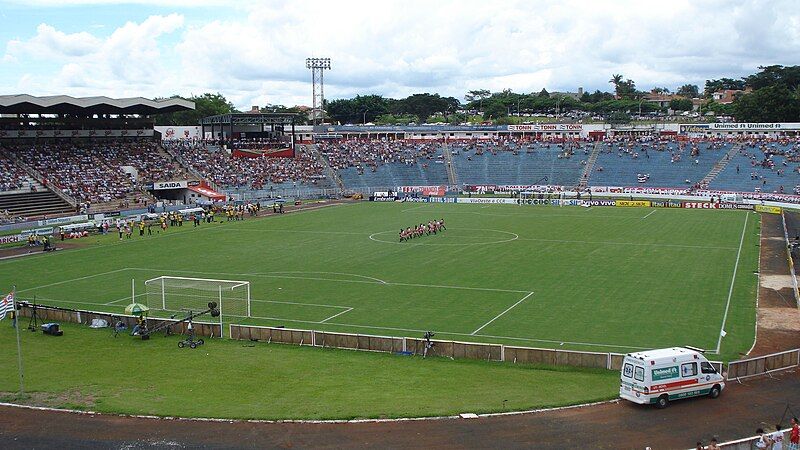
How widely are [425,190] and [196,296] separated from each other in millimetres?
71099

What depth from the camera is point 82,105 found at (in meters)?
84.9

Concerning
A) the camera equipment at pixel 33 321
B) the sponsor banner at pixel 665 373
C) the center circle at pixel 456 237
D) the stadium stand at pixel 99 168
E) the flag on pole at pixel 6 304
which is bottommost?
the camera equipment at pixel 33 321

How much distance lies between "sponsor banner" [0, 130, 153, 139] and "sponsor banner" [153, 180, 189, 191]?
14958 mm

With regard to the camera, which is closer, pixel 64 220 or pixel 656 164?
pixel 64 220

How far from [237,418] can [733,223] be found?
5820cm

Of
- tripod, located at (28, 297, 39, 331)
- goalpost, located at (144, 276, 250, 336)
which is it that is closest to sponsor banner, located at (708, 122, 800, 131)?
goalpost, located at (144, 276, 250, 336)

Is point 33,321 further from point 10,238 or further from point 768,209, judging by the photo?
point 768,209

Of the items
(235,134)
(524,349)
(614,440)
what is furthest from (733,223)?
(235,134)

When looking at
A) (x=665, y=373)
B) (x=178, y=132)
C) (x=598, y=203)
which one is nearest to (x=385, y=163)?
(x=178, y=132)

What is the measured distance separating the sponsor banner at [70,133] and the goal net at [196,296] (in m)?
61.6

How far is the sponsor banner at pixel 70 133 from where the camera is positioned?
87.4m

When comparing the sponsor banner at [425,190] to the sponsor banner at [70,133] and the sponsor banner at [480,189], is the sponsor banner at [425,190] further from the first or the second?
the sponsor banner at [70,133]

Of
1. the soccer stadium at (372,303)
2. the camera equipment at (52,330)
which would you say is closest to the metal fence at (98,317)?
the soccer stadium at (372,303)

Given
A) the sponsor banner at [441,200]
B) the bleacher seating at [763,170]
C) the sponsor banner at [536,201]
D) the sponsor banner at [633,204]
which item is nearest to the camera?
the sponsor banner at [633,204]
